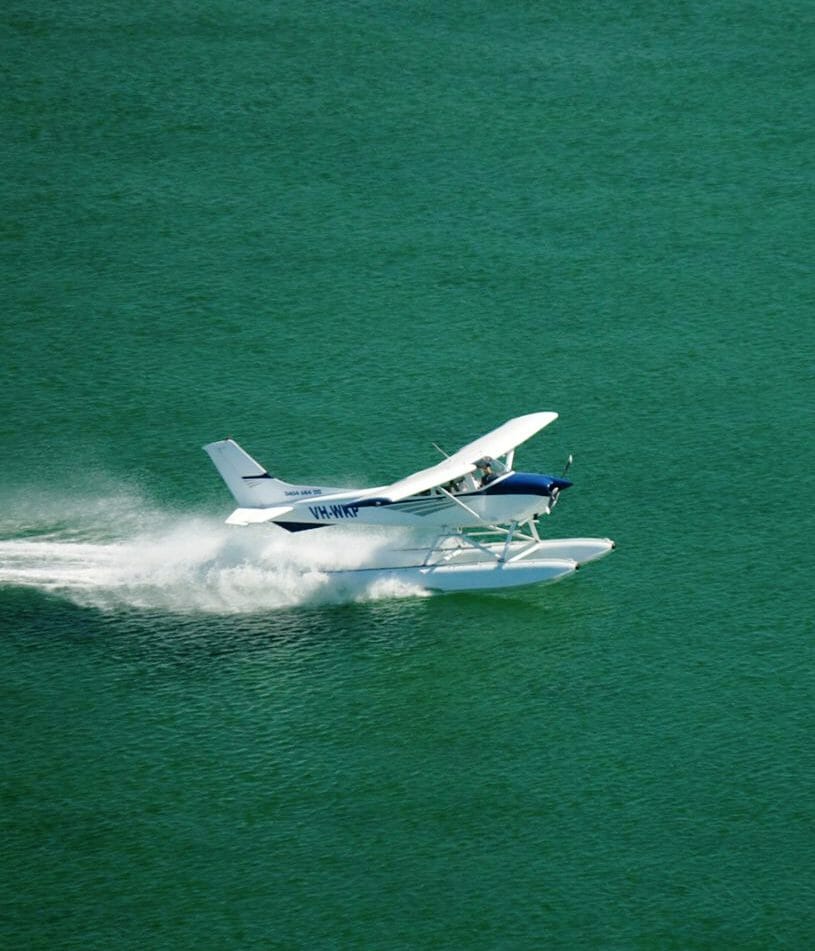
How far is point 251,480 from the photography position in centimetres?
4241

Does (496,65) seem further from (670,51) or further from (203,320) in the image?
(203,320)

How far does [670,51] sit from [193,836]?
40.8m

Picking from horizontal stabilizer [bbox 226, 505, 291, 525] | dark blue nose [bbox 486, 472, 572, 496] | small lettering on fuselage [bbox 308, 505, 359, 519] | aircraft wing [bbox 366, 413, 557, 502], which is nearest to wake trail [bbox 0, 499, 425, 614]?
small lettering on fuselage [bbox 308, 505, 359, 519]

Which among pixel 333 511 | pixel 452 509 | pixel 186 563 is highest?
pixel 333 511

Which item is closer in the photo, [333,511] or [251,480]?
[333,511]

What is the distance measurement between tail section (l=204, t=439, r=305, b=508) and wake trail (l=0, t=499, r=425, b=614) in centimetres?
165

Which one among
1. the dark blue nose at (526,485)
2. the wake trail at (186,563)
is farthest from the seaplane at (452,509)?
the wake trail at (186,563)

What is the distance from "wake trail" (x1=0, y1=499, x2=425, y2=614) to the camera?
42500 mm

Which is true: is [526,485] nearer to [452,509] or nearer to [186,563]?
[452,509]

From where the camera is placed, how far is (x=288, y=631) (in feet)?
136

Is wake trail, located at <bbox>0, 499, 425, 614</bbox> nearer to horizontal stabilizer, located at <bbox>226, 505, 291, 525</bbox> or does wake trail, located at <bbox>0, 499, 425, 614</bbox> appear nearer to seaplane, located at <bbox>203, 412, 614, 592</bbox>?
seaplane, located at <bbox>203, 412, 614, 592</bbox>

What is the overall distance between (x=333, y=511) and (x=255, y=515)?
1739 mm

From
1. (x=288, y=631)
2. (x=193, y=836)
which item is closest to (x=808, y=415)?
(x=288, y=631)

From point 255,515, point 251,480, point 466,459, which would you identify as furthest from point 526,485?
point 251,480
